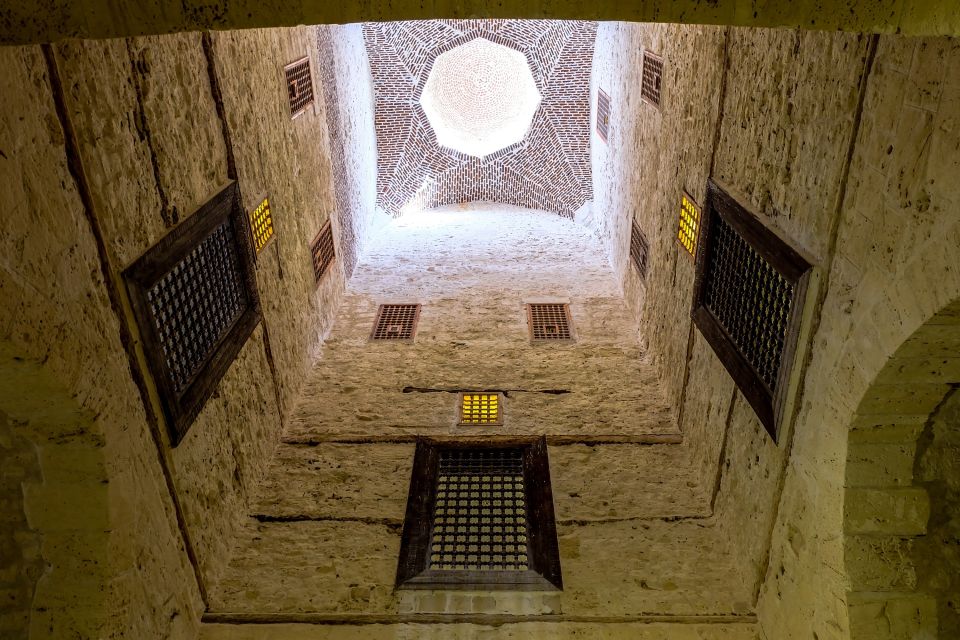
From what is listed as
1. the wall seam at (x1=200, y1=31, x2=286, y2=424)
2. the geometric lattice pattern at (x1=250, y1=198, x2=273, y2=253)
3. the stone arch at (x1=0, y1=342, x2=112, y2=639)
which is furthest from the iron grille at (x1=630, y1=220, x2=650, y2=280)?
the stone arch at (x1=0, y1=342, x2=112, y2=639)

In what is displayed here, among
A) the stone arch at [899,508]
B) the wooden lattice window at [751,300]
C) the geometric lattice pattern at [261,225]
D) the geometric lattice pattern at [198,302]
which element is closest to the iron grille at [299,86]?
the geometric lattice pattern at [261,225]

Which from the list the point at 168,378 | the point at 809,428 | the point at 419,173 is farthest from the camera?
the point at 419,173

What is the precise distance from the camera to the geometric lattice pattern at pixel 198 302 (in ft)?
12.1

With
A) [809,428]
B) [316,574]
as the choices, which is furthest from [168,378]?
[809,428]

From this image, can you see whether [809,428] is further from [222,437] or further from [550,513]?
[222,437]

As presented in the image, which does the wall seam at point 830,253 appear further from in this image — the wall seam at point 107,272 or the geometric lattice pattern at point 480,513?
the wall seam at point 107,272

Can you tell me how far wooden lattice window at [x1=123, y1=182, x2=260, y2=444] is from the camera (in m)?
3.50

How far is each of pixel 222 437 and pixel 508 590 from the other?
2.15 m

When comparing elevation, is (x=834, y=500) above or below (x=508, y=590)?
above

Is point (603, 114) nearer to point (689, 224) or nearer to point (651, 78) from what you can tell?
point (651, 78)

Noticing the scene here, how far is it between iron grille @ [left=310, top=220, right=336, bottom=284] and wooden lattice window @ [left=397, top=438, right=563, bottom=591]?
8.28 ft

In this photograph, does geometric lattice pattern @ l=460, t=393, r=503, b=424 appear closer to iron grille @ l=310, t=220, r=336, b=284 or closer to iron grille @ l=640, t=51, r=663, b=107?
iron grille @ l=310, t=220, r=336, b=284

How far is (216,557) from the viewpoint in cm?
441

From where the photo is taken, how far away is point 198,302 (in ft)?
13.5
